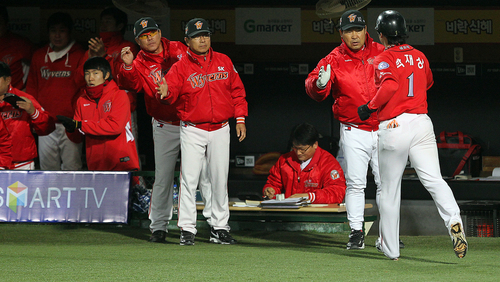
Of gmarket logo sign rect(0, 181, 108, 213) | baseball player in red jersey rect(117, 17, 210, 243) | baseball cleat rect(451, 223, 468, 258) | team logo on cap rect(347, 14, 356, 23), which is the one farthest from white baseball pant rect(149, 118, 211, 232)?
baseball cleat rect(451, 223, 468, 258)

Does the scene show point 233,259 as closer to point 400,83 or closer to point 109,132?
point 400,83

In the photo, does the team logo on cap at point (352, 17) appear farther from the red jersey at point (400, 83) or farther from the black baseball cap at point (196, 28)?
the black baseball cap at point (196, 28)

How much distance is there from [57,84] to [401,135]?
373 cm

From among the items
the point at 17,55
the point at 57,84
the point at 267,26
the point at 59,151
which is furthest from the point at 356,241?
the point at 17,55

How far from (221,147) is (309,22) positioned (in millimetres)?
3316

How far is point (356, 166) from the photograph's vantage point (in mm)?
3736

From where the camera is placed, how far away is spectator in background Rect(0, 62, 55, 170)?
4.85 m

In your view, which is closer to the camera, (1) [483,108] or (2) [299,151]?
(2) [299,151]

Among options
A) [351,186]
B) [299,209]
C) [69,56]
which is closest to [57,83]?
[69,56]

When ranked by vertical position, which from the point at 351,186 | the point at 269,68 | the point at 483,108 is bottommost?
the point at 351,186

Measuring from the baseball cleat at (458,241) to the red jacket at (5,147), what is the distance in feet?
11.3

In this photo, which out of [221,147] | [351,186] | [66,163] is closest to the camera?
[351,186]

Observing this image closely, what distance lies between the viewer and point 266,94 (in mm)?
7176

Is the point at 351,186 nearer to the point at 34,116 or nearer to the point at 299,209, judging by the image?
the point at 299,209
